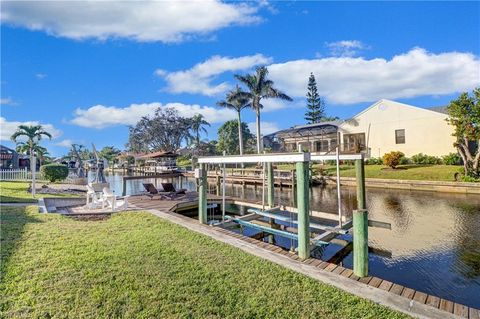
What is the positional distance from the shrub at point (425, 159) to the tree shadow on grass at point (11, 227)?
28.8 m

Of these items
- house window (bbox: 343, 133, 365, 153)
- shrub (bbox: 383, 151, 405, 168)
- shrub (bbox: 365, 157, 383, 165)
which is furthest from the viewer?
house window (bbox: 343, 133, 365, 153)

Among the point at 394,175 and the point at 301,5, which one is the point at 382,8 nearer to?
the point at 301,5

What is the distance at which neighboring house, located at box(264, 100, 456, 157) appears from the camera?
86.7 feet

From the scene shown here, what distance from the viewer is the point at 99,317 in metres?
3.46

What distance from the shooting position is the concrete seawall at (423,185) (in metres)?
17.8

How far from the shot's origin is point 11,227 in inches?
270

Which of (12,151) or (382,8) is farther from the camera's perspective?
(12,151)

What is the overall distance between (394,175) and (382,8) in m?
13.9

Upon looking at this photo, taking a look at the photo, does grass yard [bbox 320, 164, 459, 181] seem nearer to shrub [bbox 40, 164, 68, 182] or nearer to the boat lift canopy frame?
the boat lift canopy frame

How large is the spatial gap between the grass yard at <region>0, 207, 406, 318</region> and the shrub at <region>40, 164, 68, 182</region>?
1727 cm

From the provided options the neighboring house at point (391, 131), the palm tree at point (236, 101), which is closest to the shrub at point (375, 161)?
the neighboring house at point (391, 131)

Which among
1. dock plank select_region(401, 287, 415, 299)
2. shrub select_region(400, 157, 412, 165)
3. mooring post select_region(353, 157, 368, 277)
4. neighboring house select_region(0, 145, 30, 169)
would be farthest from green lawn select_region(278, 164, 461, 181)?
neighboring house select_region(0, 145, 30, 169)

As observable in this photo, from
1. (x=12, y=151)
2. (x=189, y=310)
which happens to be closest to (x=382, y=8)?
(x=189, y=310)

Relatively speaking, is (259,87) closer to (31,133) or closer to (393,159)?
(393,159)
